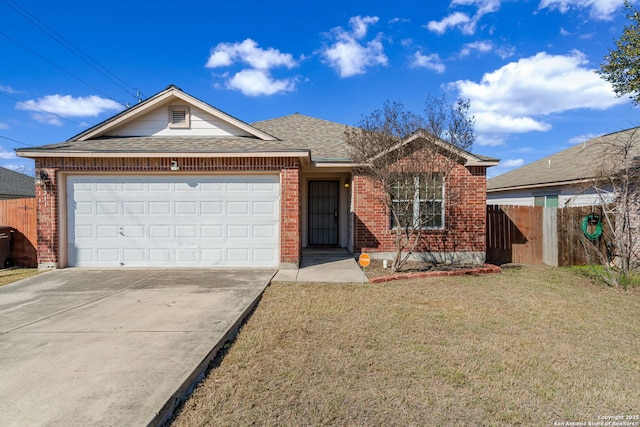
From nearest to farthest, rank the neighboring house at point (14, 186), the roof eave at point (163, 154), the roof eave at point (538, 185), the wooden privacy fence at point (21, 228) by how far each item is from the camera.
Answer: the roof eave at point (163, 154), the wooden privacy fence at point (21, 228), the roof eave at point (538, 185), the neighboring house at point (14, 186)

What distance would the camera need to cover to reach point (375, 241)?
994 cm

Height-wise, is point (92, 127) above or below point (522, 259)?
above

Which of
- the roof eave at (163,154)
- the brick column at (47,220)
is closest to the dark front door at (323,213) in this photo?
the roof eave at (163,154)

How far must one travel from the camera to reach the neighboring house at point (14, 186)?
20.5 meters

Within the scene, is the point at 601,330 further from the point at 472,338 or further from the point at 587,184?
the point at 587,184

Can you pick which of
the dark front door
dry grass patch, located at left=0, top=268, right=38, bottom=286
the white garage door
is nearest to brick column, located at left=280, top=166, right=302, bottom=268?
the white garage door

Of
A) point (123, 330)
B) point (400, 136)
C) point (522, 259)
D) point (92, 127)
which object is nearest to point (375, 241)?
point (400, 136)

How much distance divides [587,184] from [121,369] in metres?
10.2

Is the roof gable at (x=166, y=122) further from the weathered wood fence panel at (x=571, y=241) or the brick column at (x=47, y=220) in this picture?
the weathered wood fence panel at (x=571, y=241)

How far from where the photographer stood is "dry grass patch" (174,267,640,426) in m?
2.79

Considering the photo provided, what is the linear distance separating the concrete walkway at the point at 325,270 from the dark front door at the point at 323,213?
1.42 m

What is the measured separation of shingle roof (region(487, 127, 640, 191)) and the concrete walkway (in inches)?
330

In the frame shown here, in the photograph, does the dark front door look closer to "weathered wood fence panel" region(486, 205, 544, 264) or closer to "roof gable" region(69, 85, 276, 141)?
"roof gable" region(69, 85, 276, 141)

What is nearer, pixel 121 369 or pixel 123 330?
pixel 121 369
